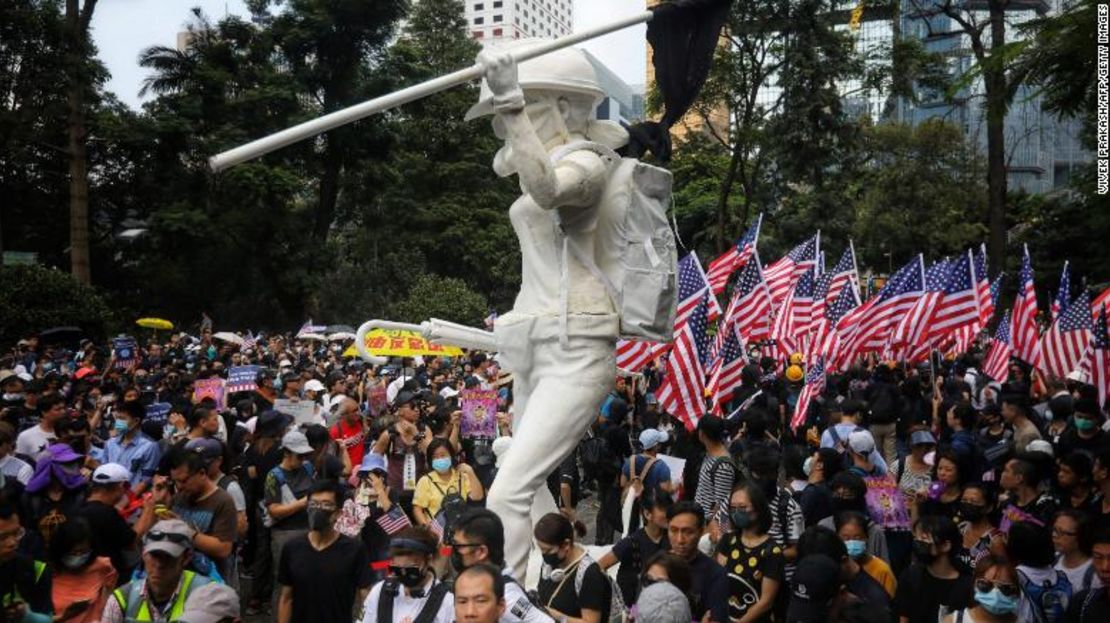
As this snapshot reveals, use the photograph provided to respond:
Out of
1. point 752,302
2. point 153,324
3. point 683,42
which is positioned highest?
point 683,42

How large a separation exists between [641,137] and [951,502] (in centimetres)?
339

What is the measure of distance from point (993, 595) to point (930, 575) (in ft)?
2.76

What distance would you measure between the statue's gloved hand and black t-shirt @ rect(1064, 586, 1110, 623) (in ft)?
11.8

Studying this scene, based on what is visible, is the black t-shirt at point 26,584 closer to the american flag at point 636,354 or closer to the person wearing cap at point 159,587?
the person wearing cap at point 159,587

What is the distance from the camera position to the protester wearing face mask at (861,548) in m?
6.17

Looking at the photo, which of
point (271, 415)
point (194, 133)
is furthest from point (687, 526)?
point (194, 133)

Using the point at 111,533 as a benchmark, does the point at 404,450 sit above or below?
below

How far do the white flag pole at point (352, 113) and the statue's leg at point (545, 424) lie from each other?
65.2 inches

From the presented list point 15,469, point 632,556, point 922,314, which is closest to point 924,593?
point 632,556

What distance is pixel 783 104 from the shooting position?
2983 centimetres

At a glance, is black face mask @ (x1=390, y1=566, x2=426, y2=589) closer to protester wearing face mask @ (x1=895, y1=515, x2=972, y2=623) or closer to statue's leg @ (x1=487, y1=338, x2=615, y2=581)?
statue's leg @ (x1=487, y1=338, x2=615, y2=581)

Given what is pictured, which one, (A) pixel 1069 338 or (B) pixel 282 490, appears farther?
(A) pixel 1069 338

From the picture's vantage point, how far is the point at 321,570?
240 inches

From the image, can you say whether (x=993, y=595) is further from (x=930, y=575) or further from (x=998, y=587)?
(x=930, y=575)
